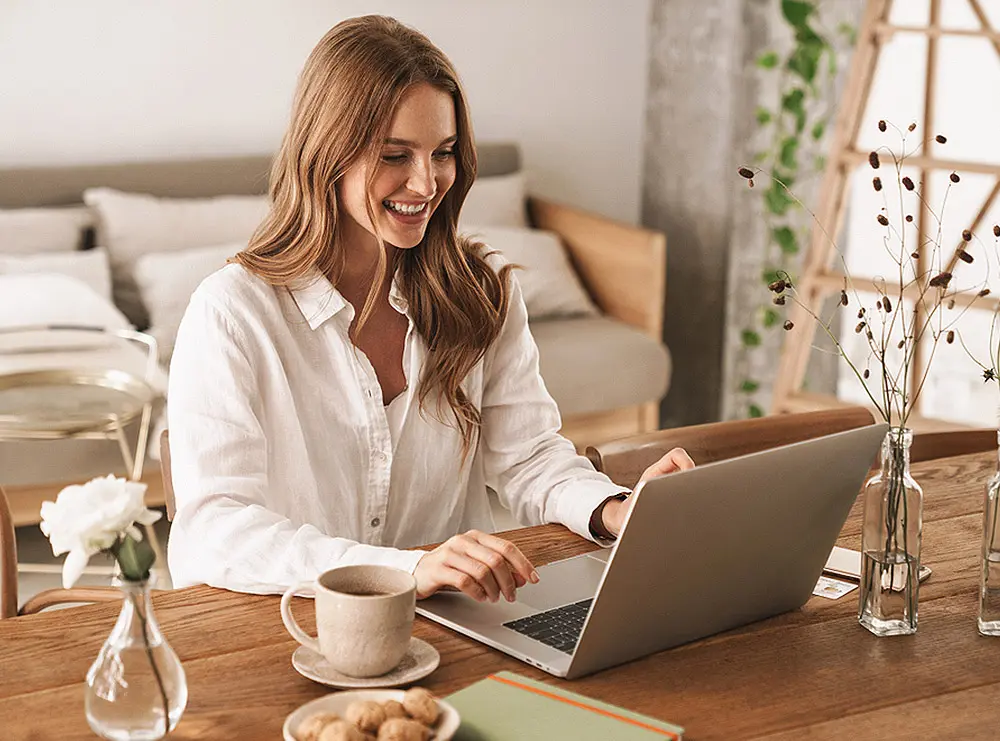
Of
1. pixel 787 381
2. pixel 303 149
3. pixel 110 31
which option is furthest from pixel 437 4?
pixel 303 149

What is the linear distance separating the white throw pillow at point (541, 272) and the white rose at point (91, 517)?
300cm

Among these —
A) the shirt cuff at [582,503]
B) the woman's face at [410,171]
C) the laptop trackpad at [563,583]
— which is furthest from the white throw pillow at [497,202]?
the laptop trackpad at [563,583]

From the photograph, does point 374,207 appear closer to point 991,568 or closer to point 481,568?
point 481,568

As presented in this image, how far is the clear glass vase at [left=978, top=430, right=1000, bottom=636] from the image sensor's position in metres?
1.31

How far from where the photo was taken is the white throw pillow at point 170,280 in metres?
3.61

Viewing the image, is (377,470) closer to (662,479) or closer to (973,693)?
(662,479)

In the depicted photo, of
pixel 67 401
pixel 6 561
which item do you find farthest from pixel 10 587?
pixel 67 401

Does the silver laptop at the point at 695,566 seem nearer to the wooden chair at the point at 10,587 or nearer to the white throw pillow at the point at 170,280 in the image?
the wooden chair at the point at 10,587

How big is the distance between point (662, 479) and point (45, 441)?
2.42 m

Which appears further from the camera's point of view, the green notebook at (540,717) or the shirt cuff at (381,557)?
the shirt cuff at (381,557)

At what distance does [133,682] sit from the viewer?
1019 millimetres

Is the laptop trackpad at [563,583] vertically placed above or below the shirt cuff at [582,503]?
below

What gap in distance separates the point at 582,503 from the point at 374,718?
0.62 meters

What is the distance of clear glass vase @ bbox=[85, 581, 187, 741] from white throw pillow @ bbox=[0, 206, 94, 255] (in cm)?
278
